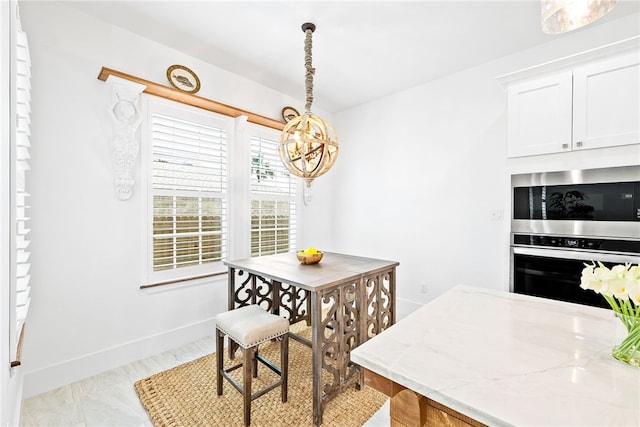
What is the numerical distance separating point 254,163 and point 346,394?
253 cm

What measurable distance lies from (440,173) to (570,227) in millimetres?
1403

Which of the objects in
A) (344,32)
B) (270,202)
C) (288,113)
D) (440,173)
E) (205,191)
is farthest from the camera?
(288,113)

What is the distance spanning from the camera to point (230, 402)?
1946 millimetres

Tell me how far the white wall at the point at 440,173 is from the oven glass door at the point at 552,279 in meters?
0.13

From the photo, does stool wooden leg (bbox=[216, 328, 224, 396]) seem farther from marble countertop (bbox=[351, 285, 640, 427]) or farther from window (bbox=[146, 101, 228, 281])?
marble countertop (bbox=[351, 285, 640, 427])

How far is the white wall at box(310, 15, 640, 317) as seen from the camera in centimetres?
271

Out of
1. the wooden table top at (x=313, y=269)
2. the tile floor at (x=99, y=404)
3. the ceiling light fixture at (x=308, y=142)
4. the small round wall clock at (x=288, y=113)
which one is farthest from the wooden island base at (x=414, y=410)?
the small round wall clock at (x=288, y=113)

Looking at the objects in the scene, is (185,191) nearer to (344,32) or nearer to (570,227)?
(344,32)

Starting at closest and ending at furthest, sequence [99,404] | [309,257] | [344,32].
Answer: [99,404]
[309,257]
[344,32]

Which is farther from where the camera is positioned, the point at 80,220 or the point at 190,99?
the point at 190,99

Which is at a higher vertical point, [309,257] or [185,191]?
[185,191]

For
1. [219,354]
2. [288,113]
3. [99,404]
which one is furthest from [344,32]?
[99,404]

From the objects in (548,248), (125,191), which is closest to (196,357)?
(125,191)

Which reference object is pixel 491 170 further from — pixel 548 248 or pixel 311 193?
pixel 311 193
